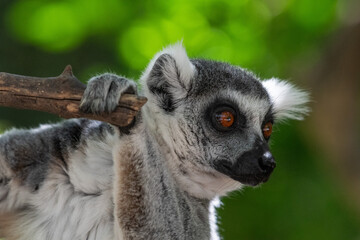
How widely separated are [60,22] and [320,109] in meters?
4.00

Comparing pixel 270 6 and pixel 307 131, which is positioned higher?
pixel 270 6

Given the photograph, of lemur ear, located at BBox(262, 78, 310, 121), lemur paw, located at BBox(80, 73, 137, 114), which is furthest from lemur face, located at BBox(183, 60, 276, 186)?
lemur paw, located at BBox(80, 73, 137, 114)

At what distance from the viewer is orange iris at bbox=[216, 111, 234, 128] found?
437cm

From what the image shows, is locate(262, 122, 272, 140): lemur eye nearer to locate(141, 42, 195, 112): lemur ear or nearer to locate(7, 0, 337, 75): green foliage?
locate(141, 42, 195, 112): lemur ear

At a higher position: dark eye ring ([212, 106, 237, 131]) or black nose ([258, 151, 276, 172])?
dark eye ring ([212, 106, 237, 131])

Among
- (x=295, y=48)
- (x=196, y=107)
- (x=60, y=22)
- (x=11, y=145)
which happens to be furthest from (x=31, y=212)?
(x=295, y=48)

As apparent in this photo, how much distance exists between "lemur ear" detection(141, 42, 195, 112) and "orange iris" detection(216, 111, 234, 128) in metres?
0.34

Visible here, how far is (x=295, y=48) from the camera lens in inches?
345

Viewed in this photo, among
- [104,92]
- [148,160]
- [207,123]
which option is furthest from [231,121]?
[104,92]

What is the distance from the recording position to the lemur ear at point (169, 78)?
445 centimetres

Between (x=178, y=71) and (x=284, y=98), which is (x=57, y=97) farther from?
(x=284, y=98)

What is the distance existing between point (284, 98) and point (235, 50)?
3.48 meters

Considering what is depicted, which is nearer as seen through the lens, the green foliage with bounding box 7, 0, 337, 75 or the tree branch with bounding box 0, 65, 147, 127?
the tree branch with bounding box 0, 65, 147, 127

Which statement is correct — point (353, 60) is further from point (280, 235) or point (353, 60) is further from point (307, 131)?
point (280, 235)
